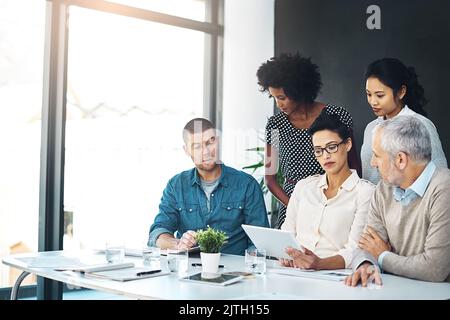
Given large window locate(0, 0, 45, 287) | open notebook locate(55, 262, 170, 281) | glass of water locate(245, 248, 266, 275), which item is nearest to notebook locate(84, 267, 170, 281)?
open notebook locate(55, 262, 170, 281)

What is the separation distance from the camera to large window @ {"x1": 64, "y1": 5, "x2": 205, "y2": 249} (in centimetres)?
417

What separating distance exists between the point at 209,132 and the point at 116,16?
150 centimetres

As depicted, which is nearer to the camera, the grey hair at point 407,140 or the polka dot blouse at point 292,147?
the grey hair at point 407,140

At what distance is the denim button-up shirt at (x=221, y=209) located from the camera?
3270 mm

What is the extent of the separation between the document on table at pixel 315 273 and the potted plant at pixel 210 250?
0.25 m

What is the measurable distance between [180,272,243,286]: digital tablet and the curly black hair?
2184mm

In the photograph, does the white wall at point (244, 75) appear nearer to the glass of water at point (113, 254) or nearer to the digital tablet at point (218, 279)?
the glass of water at point (113, 254)

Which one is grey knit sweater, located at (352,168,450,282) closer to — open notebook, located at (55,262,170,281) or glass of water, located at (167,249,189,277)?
glass of water, located at (167,249,189,277)

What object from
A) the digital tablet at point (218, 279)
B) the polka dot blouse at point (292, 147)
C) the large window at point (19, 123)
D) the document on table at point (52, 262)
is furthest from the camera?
the polka dot blouse at point (292, 147)

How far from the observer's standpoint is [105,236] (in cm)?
437

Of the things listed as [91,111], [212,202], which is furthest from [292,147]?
[91,111]

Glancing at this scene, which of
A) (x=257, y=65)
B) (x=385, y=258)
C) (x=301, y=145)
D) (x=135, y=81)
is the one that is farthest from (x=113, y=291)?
(x=257, y=65)

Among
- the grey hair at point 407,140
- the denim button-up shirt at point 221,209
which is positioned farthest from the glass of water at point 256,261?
the denim button-up shirt at point 221,209

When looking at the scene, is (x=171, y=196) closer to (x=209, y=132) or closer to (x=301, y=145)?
(x=209, y=132)
